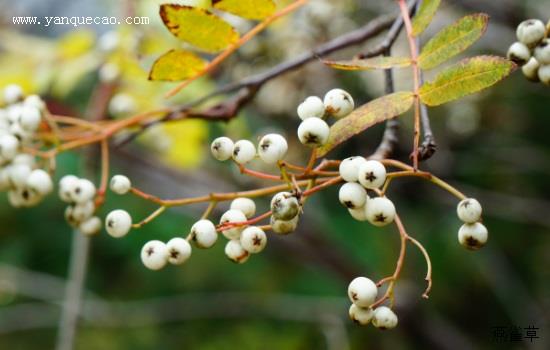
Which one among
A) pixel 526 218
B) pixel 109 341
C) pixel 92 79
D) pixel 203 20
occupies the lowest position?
pixel 203 20

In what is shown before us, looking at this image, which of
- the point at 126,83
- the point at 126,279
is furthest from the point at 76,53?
the point at 126,279

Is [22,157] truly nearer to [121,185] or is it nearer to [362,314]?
[121,185]

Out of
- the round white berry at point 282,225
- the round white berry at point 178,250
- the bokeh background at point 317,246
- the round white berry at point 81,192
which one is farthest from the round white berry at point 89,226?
the bokeh background at point 317,246

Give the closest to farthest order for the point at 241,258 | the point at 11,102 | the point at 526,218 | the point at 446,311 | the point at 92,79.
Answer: the point at 241,258, the point at 11,102, the point at 526,218, the point at 446,311, the point at 92,79

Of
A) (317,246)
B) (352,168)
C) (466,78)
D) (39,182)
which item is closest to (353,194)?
(352,168)

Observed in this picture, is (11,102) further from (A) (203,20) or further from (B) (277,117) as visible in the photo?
(B) (277,117)

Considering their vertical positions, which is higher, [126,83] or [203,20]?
[126,83]

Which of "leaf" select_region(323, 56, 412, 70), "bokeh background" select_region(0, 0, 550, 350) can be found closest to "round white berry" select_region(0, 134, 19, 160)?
"leaf" select_region(323, 56, 412, 70)

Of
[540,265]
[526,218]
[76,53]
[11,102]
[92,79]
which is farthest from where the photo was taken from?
[92,79]
